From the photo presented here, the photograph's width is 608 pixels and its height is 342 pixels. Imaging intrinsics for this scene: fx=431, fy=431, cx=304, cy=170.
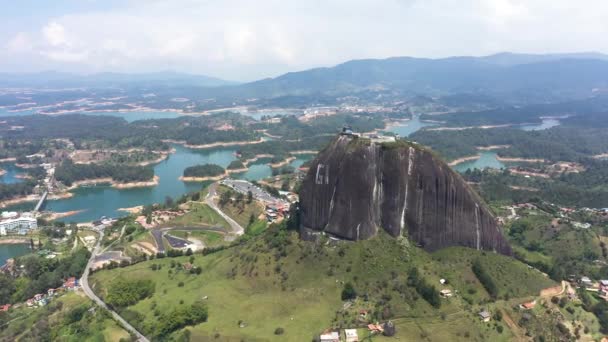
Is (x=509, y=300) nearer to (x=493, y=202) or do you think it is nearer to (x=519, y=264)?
(x=519, y=264)

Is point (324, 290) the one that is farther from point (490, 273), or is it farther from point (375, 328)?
point (490, 273)

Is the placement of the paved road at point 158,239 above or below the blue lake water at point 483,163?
above

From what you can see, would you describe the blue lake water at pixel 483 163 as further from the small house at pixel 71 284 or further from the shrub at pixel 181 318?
the small house at pixel 71 284

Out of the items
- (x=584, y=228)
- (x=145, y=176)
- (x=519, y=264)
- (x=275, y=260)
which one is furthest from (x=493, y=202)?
(x=145, y=176)

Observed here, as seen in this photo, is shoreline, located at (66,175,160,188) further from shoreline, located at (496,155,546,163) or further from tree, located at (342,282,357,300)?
shoreline, located at (496,155,546,163)

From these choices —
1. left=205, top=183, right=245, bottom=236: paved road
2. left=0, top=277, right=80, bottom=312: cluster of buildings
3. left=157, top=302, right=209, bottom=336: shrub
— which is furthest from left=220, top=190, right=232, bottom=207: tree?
left=157, top=302, right=209, bottom=336: shrub

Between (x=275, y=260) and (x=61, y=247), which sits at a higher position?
(x=275, y=260)

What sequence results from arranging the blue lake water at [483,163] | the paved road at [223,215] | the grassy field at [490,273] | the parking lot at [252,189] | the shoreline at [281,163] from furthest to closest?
1. the blue lake water at [483,163]
2. the shoreline at [281,163]
3. the parking lot at [252,189]
4. the paved road at [223,215]
5. the grassy field at [490,273]

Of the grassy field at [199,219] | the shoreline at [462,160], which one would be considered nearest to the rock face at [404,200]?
the grassy field at [199,219]
